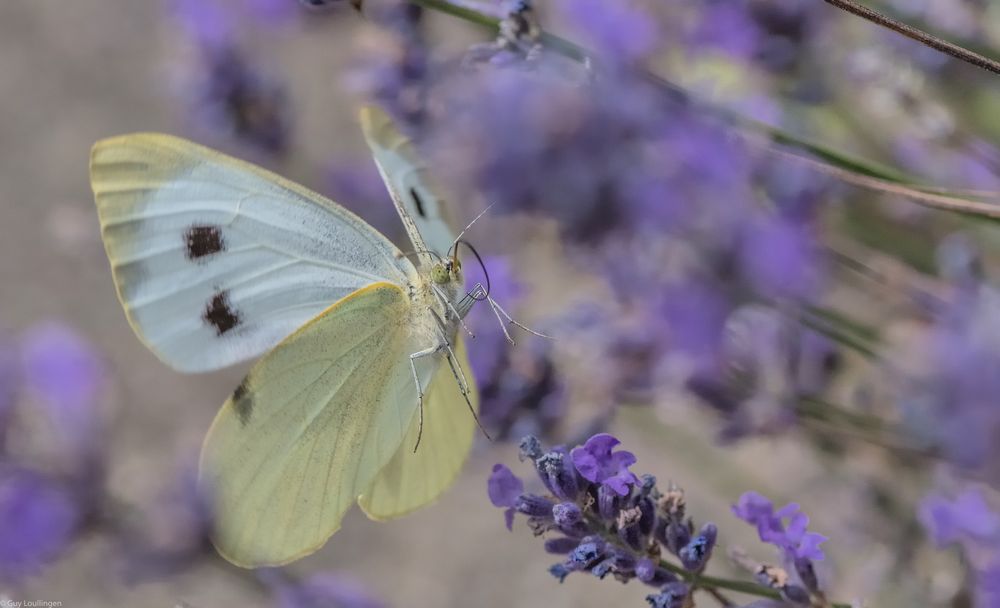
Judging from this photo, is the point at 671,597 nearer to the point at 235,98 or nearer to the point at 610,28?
the point at 610,28

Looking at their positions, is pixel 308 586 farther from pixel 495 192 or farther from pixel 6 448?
pixel 495 192

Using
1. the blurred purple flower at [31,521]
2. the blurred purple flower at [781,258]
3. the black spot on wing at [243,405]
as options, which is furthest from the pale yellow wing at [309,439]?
the blurred purple flower at [781,258]

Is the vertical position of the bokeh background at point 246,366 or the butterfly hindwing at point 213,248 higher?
the bokeh background at point 246,366

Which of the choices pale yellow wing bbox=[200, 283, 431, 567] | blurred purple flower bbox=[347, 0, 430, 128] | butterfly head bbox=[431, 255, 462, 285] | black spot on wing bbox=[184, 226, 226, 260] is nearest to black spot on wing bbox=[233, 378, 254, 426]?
pale yellow wing bbox=[200, 283, 431, 567]

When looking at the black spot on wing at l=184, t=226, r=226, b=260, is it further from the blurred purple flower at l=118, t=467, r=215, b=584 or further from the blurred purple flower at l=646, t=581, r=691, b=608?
the blurred purple flower at l=646, t=581, r=691, b=608

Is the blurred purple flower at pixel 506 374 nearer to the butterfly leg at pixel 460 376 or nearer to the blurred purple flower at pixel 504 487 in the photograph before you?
the butterfly leg at pixel 460 376

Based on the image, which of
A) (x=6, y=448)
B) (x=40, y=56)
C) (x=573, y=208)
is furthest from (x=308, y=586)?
(x=40, y=56)
